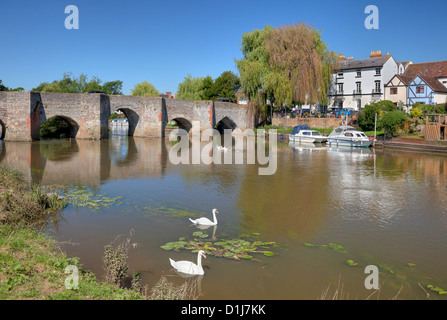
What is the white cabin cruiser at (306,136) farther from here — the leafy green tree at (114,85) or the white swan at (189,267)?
the leafy green tree at (114,85)

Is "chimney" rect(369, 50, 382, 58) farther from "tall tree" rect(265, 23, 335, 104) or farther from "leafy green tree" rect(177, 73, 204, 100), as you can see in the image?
"leafy green tree" rect(177, 73, 204, 100)

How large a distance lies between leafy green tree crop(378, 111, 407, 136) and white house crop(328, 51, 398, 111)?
49.5 feet

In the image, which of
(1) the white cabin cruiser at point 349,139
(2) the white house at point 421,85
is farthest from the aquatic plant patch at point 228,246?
(2) the white house at point 421,85

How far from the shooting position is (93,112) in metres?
33.9

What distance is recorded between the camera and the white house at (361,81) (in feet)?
158

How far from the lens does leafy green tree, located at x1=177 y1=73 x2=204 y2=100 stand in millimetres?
60812

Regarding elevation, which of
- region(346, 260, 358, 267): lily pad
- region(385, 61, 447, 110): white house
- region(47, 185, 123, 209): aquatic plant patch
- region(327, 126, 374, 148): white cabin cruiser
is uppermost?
region(385, 61, 447, 110): white house

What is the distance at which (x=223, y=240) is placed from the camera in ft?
27.8

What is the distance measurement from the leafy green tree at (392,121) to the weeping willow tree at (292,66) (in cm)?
944

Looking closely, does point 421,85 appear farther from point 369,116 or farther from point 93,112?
point 93,112

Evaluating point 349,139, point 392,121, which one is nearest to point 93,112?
point 349,139

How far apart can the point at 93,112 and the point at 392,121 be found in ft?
86.5

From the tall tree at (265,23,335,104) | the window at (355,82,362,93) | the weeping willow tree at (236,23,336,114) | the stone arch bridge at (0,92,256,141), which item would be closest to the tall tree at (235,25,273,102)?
the weeping willow tree at (236,23,336,114)
